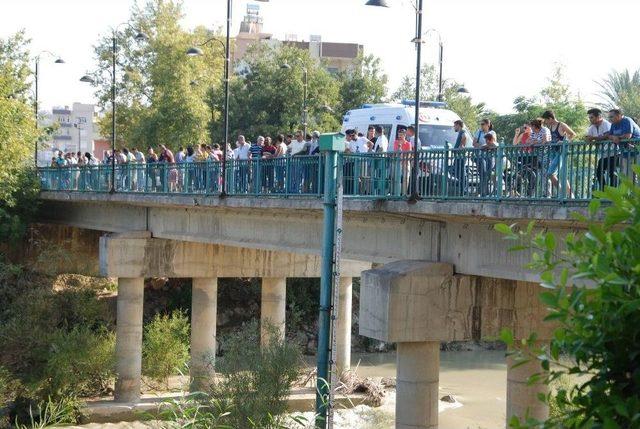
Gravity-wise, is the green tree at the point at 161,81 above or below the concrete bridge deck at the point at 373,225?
above

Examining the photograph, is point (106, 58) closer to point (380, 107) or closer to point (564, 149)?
point (380, 107)

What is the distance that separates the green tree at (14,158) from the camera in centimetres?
3706

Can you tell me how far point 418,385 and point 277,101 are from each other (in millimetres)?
36825

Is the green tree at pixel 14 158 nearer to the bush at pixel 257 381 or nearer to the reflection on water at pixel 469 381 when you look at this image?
the reflection on water at pixel 469 381

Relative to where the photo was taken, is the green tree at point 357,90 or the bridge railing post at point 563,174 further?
the green tree at point 357,90

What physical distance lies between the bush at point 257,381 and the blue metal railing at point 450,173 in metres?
2.73

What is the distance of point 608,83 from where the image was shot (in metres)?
63.0

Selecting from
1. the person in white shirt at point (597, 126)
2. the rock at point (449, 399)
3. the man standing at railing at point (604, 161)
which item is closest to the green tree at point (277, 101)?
the rock at point (449, 399)

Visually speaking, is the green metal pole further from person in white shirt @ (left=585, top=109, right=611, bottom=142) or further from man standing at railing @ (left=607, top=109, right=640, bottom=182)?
man standing at railing @ (left=607, top=109, right=640, bottom=182)

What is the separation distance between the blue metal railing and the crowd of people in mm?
13

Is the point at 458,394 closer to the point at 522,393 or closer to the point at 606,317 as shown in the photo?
the point at 522,393

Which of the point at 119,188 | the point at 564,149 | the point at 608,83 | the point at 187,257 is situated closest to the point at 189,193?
the point at 187,257

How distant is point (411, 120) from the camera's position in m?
24.8

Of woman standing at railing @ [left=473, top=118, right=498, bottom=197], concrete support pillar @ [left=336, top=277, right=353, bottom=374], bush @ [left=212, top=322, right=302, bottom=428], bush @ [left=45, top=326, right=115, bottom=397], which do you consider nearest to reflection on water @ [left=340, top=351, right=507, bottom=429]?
concrete support pillar @ [left=336, top=277, right=353, bottom=374]
